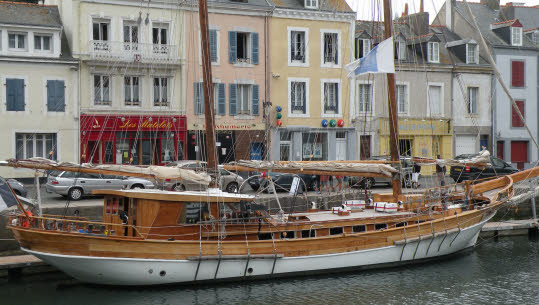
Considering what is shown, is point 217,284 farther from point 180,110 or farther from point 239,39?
point 239,39

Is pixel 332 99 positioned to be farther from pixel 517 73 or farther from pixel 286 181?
pixel 517 73

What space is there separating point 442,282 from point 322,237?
13.7 feet

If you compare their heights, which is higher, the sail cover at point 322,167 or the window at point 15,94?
the window at point 15,94

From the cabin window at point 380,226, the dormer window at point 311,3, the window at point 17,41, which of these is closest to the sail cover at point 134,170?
the cabin window at point 380,226

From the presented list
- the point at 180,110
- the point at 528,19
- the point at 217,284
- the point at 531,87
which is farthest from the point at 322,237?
the point at 528,19

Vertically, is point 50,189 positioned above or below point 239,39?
below

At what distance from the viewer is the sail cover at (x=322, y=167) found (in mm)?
20625

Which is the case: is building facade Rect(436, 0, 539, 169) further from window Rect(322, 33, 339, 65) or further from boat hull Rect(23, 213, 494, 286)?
boat hull Rect(23, 213, 494, 286)

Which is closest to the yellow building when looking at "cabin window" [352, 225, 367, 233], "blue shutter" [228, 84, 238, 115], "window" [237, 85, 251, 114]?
"window" [237, 85, 251, 114]

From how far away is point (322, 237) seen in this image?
781 inches

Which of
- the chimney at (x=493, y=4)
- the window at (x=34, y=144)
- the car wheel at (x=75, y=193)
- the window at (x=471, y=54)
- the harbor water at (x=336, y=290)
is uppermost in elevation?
the chimney at (x=493, y=4)

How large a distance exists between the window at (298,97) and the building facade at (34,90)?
12.9m

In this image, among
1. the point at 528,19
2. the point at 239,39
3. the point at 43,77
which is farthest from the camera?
the point at 528,19

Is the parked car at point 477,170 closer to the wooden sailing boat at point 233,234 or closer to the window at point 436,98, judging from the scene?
the window at point 436,98
